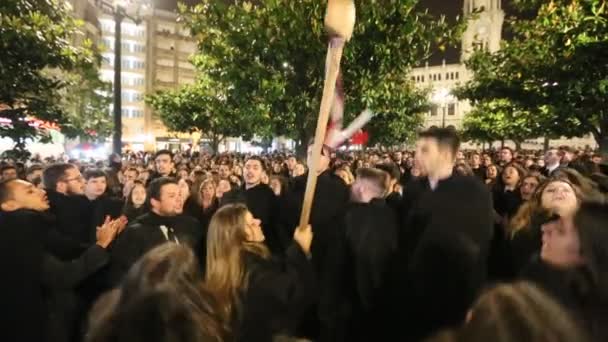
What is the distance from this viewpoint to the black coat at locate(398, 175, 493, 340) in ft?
13.2

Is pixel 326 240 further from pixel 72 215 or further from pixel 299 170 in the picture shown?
pixel 299 170

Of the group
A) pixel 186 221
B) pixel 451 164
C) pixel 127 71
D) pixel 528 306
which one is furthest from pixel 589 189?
pixel 127 71

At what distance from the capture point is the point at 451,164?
452 cm

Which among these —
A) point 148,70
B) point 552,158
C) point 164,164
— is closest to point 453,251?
point 164,164

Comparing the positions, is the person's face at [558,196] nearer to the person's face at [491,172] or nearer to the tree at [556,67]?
the person's face at [491,172]

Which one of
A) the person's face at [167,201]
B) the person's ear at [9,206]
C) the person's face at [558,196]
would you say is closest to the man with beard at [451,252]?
the person's face at [558,196]

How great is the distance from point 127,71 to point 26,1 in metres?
94.2

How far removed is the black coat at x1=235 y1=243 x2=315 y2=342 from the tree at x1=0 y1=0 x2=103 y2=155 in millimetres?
7739

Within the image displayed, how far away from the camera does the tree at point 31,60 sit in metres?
9.62

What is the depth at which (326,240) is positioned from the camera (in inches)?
256

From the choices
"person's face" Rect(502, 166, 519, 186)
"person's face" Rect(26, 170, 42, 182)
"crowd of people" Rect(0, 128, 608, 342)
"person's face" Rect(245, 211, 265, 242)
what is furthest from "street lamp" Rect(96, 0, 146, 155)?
"person's face" Rect(245, 211, 265, 242)

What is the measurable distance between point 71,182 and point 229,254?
4.15m

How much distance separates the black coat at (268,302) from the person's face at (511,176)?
5.84 m

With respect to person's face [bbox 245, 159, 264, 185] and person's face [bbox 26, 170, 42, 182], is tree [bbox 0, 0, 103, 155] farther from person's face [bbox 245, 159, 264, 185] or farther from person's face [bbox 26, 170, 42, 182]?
person's face [bbox 245, 159, 264, 185]
